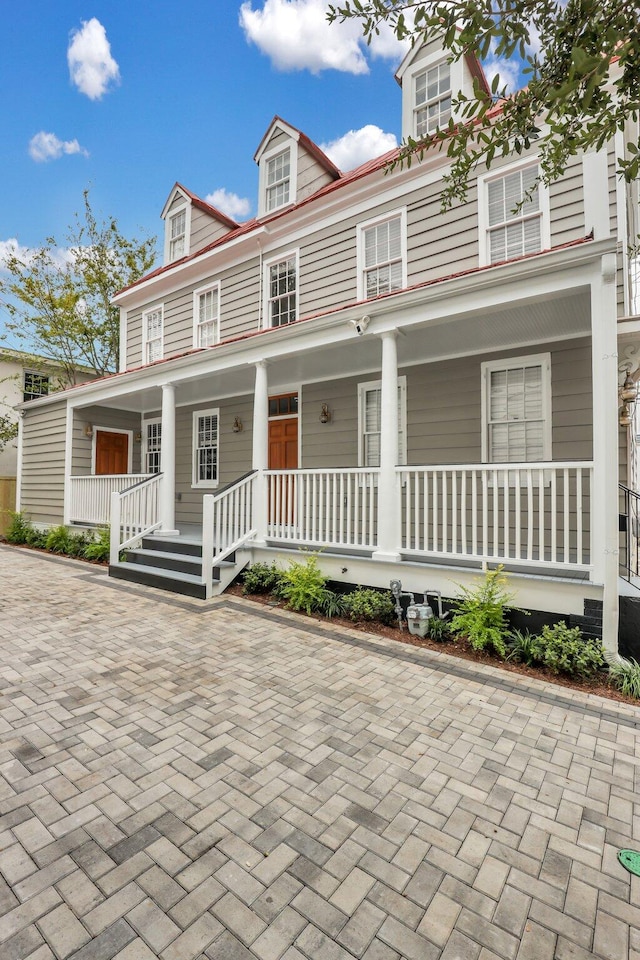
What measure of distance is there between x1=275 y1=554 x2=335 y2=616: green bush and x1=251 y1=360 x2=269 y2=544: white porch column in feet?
3.44

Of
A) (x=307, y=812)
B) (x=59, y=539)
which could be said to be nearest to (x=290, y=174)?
(x=59, y=539)

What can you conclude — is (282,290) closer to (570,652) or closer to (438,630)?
(438,630)

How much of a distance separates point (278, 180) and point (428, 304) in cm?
636

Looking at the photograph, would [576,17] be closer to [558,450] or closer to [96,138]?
[558,450]

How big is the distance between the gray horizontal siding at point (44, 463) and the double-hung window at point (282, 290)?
5.78 m

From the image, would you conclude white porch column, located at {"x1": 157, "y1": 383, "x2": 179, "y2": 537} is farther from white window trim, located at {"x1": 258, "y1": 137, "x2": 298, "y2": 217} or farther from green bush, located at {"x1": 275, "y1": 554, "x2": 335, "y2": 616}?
white window trim, located at {"x1": 258, "y1": 137, "x2": 298, "y2": 217}

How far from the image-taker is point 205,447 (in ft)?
33.7

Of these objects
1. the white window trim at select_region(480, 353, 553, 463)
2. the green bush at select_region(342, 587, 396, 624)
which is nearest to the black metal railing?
the white window trim at select_region(480, 353, 553, 463)

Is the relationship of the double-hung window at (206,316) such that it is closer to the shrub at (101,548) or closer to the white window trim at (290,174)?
the white window trim at (290,174)

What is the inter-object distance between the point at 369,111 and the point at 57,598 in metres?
15.1

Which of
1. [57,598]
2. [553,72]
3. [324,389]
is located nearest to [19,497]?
[57,598]

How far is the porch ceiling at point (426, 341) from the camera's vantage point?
517 cm

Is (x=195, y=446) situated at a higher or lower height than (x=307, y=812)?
higher

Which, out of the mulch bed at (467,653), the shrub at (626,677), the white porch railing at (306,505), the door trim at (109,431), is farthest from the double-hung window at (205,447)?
the shrub at (626,677)
